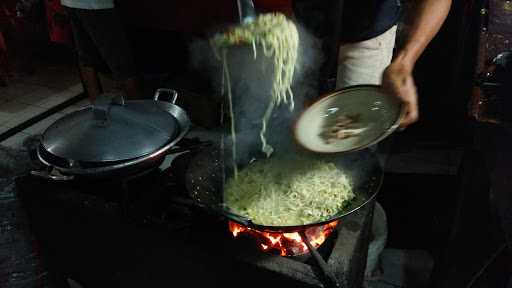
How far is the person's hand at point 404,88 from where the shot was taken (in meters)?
2.39

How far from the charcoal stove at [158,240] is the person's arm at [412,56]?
3.01ft

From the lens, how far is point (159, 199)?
9.50ft

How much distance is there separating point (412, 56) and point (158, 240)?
221 centimetres

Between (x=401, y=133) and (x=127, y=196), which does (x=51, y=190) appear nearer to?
(x=127, y=196)

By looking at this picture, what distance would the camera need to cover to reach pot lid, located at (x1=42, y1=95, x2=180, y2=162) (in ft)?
8.36

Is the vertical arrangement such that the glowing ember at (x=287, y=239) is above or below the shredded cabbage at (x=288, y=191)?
below

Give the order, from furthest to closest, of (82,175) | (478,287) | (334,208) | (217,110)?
1. (217,110)
2. (478,287)
3. (334,208)
4. (82,175)

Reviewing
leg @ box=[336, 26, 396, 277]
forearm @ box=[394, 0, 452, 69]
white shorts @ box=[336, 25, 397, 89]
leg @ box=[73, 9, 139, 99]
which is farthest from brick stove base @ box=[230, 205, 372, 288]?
leg @ box=[73, 9, 139, 99]

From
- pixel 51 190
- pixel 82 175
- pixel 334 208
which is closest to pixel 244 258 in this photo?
pixel 334 208

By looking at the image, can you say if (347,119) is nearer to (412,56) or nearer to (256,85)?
(412,56)

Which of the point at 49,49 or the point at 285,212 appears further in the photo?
the point at 49,49

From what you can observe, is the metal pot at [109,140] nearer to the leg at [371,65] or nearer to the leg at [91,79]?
the leg at [371,65]

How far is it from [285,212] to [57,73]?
323 inches

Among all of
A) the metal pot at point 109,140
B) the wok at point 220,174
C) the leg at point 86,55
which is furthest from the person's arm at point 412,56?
the leg at point 86,55
